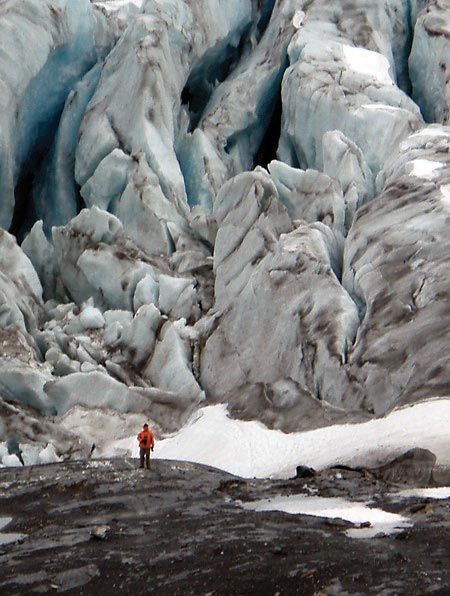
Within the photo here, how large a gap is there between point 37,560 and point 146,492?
5.52 metres

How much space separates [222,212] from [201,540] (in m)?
26.4

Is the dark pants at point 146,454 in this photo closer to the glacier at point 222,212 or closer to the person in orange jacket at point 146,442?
the person in orange jacket at point 146,442

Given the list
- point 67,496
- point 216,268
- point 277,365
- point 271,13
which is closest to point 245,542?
point 67,496

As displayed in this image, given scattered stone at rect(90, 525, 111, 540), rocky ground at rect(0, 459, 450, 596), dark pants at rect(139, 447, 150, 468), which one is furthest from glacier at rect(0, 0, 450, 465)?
scattered stone at rect(90, 525, 111, 540)

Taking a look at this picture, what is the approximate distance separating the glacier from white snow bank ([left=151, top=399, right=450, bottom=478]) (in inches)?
34.0

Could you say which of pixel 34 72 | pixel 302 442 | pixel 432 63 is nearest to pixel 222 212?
pixel 34 72

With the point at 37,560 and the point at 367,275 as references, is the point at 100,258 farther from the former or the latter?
the point at 37,560

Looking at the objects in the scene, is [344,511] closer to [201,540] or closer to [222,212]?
[201,540]

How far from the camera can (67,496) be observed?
60.7ft

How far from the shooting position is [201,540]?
45.4ft

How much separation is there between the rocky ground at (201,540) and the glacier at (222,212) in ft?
21.7

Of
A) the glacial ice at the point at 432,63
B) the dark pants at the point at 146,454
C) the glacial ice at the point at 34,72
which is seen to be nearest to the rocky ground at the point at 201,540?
the dark pants at the point at 146,454

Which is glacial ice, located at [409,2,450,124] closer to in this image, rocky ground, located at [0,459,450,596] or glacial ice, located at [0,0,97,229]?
glacial ice, located at [0,0,97,229]

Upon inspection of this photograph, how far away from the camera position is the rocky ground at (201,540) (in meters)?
11.0
